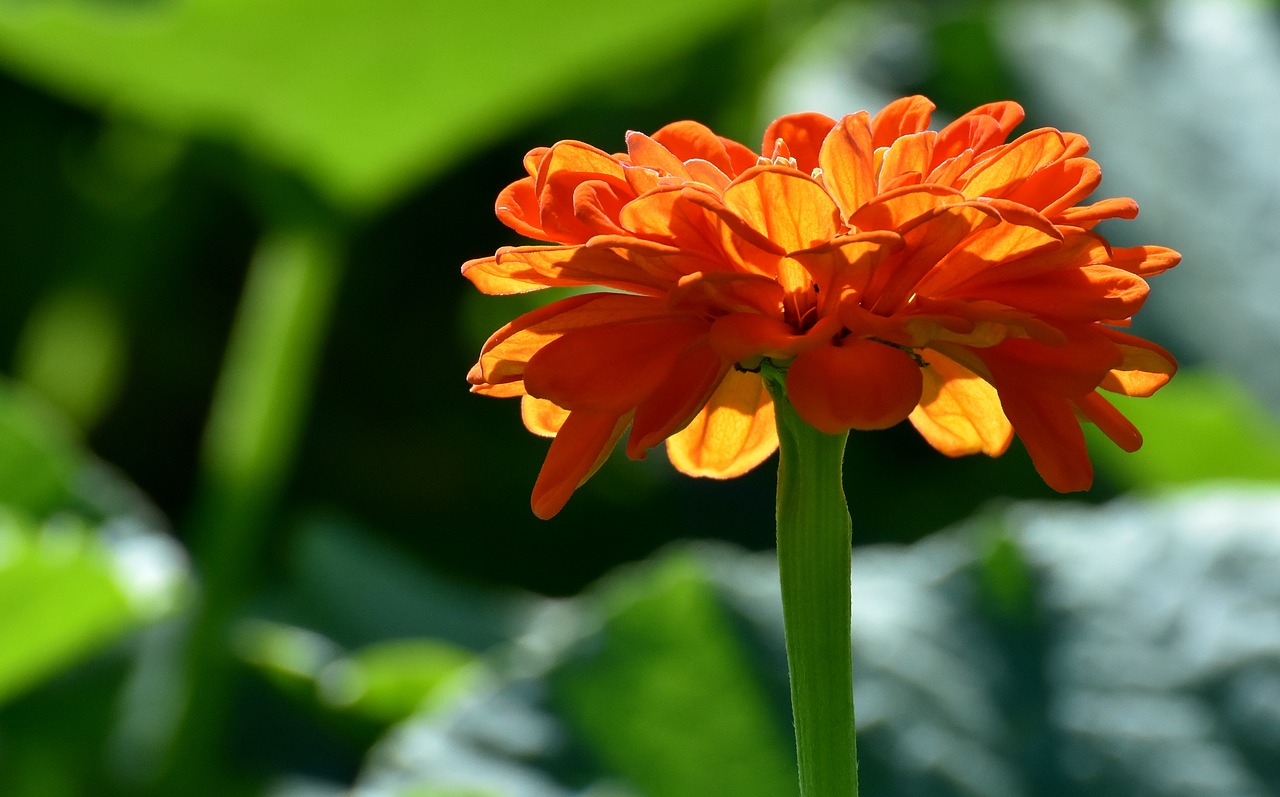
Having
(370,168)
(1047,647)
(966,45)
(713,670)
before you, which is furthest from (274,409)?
(966,45)

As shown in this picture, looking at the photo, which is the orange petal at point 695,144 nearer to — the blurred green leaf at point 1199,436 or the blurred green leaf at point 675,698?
the blurred green leaf at point 675,698

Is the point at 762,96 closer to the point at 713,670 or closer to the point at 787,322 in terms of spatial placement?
the point at 713,670

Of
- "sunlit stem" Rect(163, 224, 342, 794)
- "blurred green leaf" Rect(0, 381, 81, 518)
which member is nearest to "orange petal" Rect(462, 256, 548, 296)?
"sunlit stem" Rect(163, 224, 342, 794)

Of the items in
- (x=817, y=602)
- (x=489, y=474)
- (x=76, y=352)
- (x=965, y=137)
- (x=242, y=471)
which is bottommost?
(x=817, y=602)

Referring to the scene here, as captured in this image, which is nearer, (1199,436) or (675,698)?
(675,698)

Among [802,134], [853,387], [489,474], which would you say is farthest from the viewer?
[489,474]

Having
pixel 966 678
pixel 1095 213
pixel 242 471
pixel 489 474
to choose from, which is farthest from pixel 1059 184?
pixel 489 474

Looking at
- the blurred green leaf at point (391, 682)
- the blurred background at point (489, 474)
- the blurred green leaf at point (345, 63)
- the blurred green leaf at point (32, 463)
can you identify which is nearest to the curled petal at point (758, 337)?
the blurred background at point (489, 474)

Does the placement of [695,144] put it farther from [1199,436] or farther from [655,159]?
[1199,436]
